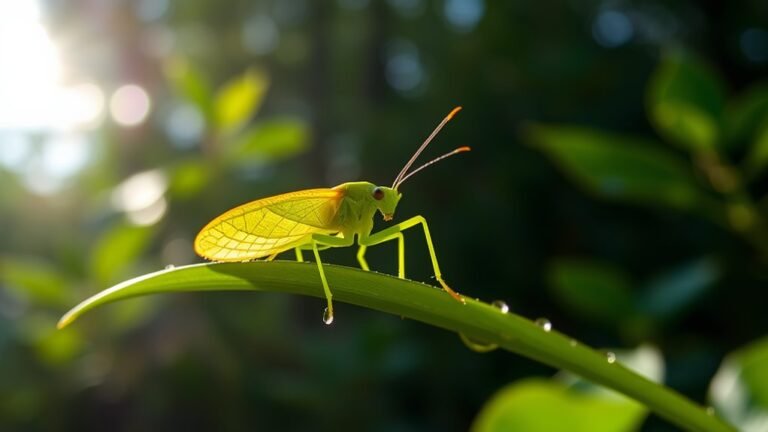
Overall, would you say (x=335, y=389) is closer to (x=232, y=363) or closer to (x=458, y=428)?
(x=232, y=363)

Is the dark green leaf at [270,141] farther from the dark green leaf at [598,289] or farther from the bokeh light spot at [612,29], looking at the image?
the bokeh light spot at [612,29]

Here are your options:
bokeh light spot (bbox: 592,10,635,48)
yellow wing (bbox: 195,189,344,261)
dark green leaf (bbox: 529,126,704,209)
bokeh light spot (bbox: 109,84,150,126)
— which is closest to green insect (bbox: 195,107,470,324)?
yellow wing (bbox: 195,189,344,261)

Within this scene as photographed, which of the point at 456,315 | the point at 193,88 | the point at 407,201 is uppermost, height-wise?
the point at 193,88

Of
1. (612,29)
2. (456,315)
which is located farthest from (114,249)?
(612,29)

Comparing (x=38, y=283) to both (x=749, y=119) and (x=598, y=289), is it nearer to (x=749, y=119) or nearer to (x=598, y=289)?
(x=598, y=289)

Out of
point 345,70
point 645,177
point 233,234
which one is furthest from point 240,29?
point 233,234

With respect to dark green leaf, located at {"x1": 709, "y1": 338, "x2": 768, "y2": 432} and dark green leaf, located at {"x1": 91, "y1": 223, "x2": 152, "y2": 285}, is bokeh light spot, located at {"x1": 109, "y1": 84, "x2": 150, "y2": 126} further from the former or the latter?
dark green leaf, located at {"x1": 709, "y1": 338, "x2": 768, "y2": 432}
